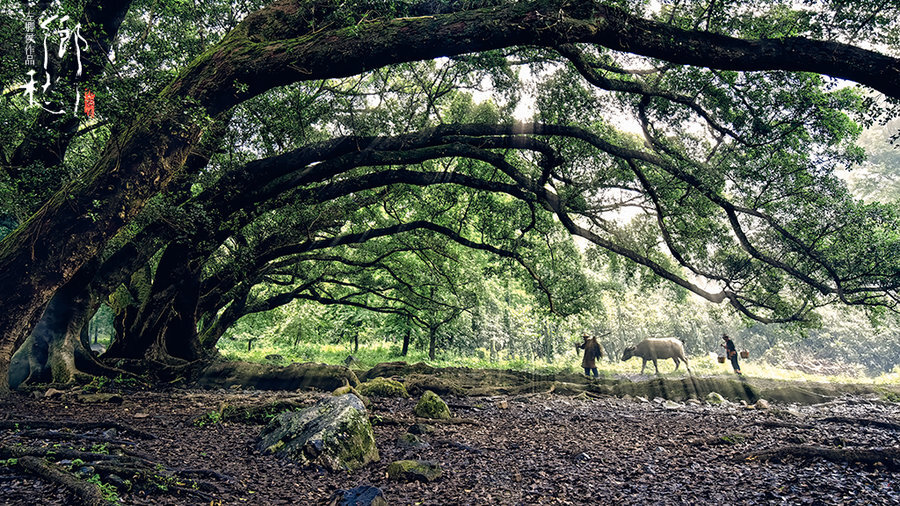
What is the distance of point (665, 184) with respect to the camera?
941cm

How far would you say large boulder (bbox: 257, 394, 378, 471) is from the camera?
196 inches

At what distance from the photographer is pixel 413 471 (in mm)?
4801

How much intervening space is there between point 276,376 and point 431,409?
18.8 ft

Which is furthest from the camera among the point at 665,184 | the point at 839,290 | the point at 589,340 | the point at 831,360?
the point at 831,360

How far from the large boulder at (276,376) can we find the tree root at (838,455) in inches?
321

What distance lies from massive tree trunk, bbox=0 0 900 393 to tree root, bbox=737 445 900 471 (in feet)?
13.2

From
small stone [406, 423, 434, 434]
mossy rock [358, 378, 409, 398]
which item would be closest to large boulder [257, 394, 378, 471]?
small stone [406, 423, 434, 434]

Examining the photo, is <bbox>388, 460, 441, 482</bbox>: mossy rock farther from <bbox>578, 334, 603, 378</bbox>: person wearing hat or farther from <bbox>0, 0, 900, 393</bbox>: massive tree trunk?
<bbox>578, 334, 603, 378</bbox>: person wearing hat

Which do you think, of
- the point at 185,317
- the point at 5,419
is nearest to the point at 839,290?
the point at 5,419

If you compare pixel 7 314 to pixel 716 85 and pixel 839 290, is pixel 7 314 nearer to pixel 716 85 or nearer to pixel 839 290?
pixel 716 85

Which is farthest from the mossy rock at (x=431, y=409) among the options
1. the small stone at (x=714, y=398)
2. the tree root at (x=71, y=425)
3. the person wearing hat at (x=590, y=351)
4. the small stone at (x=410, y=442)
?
the person wearing hat at (x=590, y=351)

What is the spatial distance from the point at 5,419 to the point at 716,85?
36.6 ft

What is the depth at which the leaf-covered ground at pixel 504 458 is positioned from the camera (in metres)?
4.12

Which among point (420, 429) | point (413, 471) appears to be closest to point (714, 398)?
point (420, 429)
